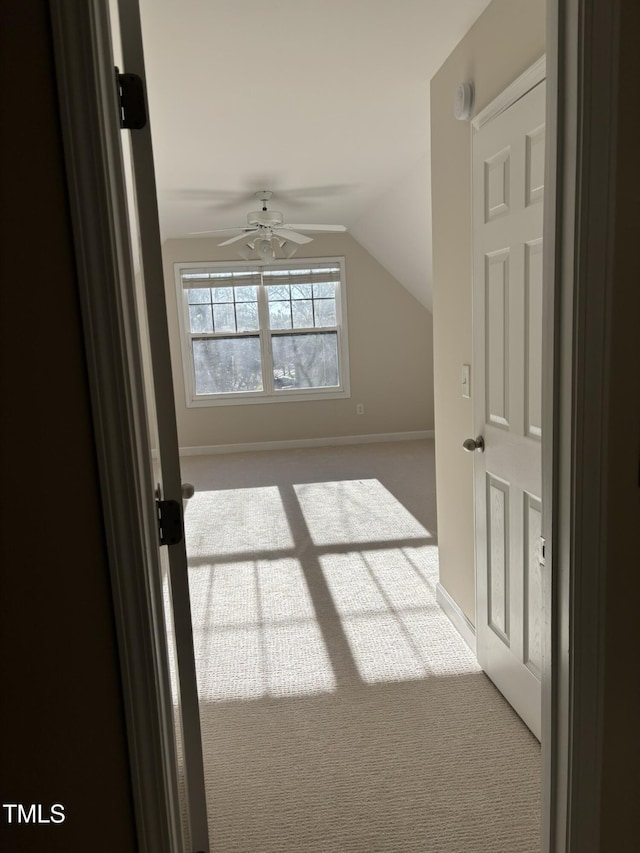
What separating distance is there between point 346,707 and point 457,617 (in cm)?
75

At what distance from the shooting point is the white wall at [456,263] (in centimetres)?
207

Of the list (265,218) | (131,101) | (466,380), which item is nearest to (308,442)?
(265,218)

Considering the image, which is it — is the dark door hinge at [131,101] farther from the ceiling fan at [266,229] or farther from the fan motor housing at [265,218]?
the fan motor housing at [265,218]

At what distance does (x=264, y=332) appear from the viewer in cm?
696

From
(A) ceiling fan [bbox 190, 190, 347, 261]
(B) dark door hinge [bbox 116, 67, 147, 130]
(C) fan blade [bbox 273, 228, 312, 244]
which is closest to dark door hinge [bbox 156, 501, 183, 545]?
(B) dark door hinge [bbox 116, 67, 147, 130]

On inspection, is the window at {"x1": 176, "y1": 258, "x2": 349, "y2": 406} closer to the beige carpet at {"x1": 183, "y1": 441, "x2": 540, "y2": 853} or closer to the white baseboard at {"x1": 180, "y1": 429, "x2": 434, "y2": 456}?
the white baseboard at {"x1": 180, "y1": 429, "x2": 434, "y2": 456}

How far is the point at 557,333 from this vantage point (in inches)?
46.9

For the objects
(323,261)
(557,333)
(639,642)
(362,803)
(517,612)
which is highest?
(323,261)

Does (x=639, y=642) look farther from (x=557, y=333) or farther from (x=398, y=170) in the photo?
(x=398, y=170)

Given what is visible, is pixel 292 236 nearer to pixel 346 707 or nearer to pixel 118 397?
pixel 346 707

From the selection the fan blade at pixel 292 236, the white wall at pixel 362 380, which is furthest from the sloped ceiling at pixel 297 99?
the white wall at pixel 362 380

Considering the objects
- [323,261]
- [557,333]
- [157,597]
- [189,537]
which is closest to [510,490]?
→ [557,333]

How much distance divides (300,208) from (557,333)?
189 inches

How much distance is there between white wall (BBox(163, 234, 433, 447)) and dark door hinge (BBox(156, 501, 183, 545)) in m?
5.82
